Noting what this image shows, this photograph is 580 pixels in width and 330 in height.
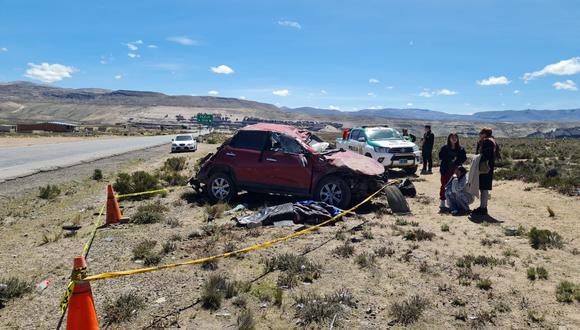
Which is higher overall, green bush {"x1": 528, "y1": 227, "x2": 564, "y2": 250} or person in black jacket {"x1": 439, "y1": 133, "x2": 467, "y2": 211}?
person in black jacket {"x1": 439, "y1": 133, "x2": 467, "y2": 211}

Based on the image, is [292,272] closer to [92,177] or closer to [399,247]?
[399,247]

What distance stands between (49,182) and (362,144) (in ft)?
38.1

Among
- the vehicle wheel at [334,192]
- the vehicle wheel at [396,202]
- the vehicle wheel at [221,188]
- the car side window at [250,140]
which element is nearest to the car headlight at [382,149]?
the vehicle wheel at [396,202]

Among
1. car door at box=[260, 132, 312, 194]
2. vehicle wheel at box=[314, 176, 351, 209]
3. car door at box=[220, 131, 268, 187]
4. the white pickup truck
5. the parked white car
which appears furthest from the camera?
the parked white car

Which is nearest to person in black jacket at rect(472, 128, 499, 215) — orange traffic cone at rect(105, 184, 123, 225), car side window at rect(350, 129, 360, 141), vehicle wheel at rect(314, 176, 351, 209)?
Answer: vehicle wheel at rect(314, 176, 351, 209)

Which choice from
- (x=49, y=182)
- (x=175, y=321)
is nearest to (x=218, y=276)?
(x=175, y=321)

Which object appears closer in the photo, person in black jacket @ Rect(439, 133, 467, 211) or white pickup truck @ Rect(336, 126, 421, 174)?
person in black jacket @ Rect(439, 133, 467, 211)

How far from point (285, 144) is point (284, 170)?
2.24 ft

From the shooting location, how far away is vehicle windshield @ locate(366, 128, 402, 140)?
16.6 metres

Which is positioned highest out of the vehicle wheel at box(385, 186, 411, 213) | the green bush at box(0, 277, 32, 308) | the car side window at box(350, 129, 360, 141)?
the car side window at box(350, 129, 360, 141)

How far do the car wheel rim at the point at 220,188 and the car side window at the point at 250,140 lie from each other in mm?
950

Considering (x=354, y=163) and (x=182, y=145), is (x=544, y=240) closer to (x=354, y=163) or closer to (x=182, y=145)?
(x=354, y=163)

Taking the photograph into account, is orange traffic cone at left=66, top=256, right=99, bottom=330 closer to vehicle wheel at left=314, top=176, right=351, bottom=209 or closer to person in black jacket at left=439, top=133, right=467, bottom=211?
vehicle wheel at left=314, top=176, right=351, bottom=209

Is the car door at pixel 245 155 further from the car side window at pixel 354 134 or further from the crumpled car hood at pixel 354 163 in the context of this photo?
the car side window at pixel 354 134
